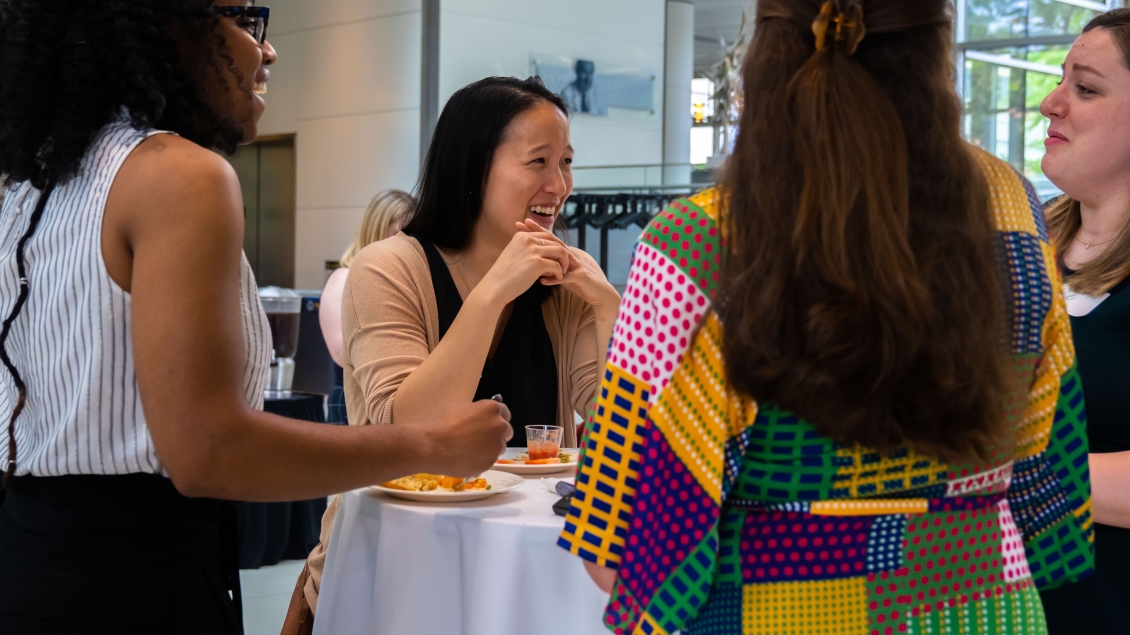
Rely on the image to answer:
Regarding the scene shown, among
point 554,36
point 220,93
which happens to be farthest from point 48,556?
point 554,36

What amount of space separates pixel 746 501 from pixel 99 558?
0.75 m

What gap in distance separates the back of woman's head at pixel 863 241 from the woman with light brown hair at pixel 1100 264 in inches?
30.9

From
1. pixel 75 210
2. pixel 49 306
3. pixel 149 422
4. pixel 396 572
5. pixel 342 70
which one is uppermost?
pixel 342 70

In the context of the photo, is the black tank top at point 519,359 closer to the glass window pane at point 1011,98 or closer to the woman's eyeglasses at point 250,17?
the woman's eyeglasses at point 250,17

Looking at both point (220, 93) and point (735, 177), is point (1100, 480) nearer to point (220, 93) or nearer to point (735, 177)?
point (735, 177)

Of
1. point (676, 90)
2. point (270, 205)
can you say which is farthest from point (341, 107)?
point (676, 90)

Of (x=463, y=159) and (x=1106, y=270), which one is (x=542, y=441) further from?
(x=1106, y=270)

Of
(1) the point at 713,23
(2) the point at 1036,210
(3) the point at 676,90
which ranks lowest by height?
(2) the point at 1036,210

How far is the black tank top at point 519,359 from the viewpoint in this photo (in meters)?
2.32

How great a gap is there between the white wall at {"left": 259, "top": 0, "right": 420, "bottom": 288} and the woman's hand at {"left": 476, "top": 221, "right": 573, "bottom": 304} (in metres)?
5.82

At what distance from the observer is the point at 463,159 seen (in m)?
2.41

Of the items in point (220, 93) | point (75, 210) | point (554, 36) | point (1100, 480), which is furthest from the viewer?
point (554, 36)

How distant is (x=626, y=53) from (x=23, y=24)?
7366 millimetres

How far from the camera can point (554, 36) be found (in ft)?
26.2
